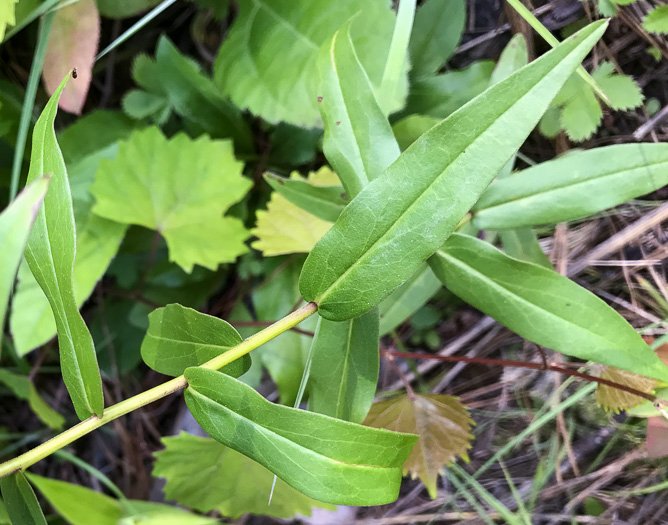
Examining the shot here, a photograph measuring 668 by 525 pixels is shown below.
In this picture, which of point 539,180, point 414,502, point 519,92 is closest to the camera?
point 519,92

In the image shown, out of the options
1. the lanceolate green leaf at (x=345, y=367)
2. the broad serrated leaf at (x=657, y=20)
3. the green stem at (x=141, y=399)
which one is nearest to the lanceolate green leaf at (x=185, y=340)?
the green stem at (x=141, y=399)

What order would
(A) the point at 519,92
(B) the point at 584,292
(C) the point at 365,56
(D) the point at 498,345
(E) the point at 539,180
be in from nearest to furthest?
(A) the point at 519,92 → (B) the point at 584,292 → (E) the point at 539,180 → (C) the point at 365,56 → (D) the point at 498,345

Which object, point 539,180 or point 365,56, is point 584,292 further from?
point 365,56

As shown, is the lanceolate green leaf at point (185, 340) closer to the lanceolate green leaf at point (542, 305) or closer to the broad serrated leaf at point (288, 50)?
the lanceolate green leaf at point (542, 305)

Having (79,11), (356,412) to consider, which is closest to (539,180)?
(356,412)

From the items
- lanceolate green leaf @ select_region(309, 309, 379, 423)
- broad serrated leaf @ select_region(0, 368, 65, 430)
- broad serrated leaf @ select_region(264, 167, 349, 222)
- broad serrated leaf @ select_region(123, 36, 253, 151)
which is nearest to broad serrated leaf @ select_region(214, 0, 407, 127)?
broad serrated leaf @ select_region(123, 36, 253, 151)

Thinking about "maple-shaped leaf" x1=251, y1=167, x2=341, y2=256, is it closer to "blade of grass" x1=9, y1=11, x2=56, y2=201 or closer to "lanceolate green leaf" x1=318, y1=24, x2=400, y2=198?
"lanceolate green leaf" x1=318, y1=24, x2=400, y2=198

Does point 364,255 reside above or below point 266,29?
below
